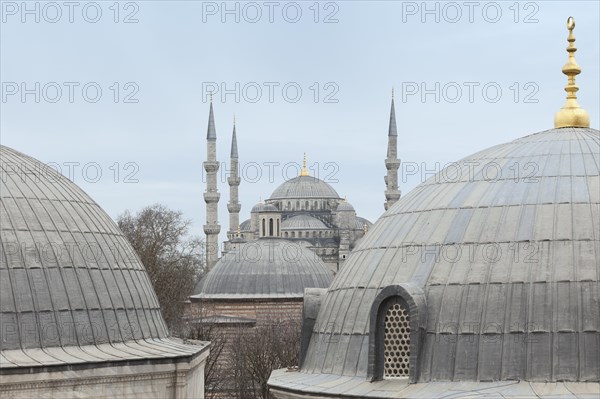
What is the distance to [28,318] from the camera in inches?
708

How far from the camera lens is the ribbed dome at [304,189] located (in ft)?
399

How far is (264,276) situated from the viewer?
5534cm

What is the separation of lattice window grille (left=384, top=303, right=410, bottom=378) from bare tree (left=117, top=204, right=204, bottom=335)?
87.9 feet

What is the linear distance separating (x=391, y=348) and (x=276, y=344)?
2914 centimetres

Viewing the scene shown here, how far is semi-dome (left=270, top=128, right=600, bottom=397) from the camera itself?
14.9 metres

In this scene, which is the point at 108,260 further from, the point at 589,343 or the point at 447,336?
the point at 589,343

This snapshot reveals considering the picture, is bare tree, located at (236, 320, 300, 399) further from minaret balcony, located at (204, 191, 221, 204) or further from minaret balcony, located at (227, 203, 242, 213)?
minaret balcony, located at (227, 203, 242, 213)

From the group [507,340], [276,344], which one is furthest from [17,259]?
[276,344]

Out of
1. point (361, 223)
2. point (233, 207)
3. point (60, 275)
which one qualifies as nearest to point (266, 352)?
point (60, 275)

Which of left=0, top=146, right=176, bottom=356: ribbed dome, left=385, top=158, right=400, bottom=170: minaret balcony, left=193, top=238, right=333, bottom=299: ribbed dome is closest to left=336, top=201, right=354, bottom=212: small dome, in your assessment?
left=385, top=158, right=400, bottom=170: minaret balcony

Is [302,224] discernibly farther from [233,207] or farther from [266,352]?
[266,352]

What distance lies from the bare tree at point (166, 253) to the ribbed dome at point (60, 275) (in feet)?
72.5

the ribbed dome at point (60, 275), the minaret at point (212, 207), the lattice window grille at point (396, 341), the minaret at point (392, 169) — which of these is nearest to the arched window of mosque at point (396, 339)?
the lattice window grille at point (396, 341)

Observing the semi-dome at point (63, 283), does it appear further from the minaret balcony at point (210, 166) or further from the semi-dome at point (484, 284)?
the minaret balcony at point (210, 166)
